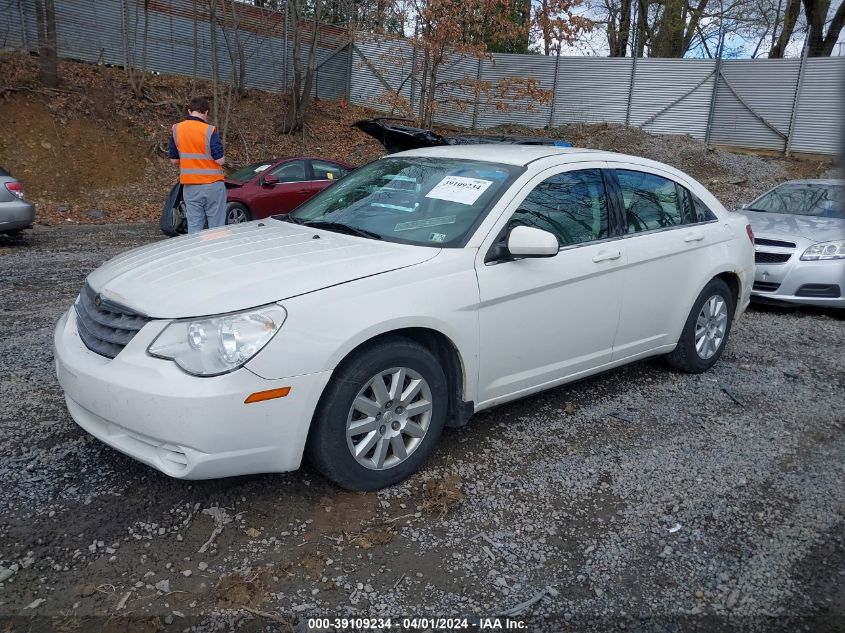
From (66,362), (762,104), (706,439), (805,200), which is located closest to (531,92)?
(762,104)

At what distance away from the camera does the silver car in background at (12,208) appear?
9.28 meters

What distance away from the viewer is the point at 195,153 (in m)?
7.32

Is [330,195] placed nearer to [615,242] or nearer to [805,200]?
[615,242]

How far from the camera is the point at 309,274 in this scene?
10.3 ft

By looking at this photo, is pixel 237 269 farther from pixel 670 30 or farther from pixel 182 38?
pixel 670 30

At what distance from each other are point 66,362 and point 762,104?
19.8 metres

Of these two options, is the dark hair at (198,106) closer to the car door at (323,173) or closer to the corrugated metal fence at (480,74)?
the car door at (323,173)

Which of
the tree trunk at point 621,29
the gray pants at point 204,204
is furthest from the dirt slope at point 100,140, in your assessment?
the tree trunk at point 621,29

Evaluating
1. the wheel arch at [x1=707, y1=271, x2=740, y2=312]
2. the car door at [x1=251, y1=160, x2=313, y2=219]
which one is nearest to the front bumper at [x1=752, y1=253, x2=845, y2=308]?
the wheel arch at [x1=707, y1=271, x2=740, y2=312]

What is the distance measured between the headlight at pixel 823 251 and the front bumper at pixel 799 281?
0.05 meters

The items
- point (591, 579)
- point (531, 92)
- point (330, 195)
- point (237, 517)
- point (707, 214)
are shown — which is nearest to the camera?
point (591, 579)

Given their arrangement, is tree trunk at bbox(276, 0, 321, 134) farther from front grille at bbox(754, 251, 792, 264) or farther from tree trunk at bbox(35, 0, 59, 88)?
front grille at bbox(754, 251, 792, 264)

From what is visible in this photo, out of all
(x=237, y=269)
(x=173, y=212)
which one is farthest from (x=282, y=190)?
(x=237, y=269)

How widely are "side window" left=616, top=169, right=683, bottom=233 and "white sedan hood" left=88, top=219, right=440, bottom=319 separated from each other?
5.70 ft
